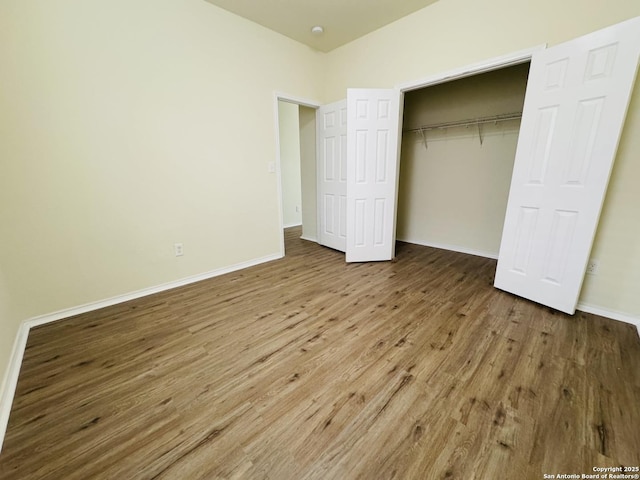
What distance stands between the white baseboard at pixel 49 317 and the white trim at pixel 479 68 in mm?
2671

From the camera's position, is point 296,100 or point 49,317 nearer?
point 49,317

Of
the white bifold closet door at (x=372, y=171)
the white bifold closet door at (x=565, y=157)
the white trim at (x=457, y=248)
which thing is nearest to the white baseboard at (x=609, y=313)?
the white bifold closet door at (x=565, y=157)

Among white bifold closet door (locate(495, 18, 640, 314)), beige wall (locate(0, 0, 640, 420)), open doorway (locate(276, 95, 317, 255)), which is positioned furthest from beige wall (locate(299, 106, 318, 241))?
white bifold closet door (locate(495, 18, 640, 314))

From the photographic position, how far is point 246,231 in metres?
3.24

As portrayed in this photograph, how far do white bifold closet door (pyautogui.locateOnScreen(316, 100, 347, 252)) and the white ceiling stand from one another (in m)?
0.80

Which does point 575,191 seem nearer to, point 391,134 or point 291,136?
point 391,134

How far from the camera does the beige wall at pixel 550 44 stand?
192cm

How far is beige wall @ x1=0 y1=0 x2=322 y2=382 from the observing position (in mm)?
1859

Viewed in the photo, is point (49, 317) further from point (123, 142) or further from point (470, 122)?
point (470, 122)

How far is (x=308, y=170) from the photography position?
4.25 meters

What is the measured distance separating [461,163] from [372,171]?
4.59ft

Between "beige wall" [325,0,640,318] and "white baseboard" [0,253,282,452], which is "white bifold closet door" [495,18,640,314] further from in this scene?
"white baseboard" [0,253,282,452]

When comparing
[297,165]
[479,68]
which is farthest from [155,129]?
[297,165]

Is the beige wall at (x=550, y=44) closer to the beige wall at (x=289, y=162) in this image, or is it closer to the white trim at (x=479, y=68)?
the white trim at (x=479, y=68)
